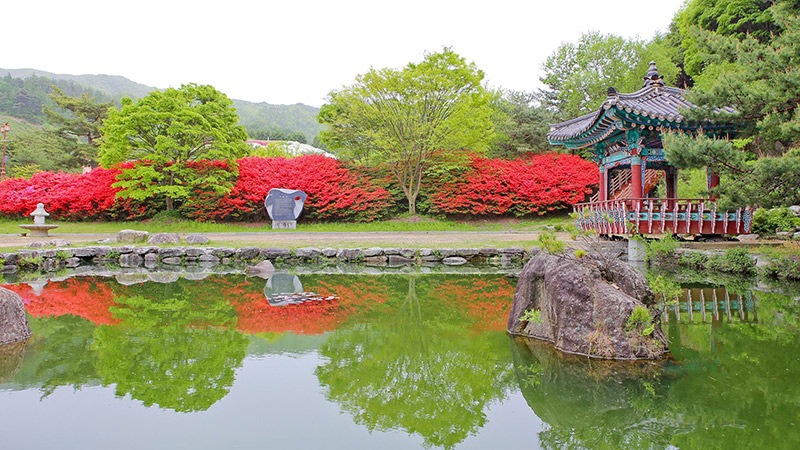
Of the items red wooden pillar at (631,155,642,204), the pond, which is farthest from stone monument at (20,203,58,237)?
red wooden pillar at (631,155,642,204)

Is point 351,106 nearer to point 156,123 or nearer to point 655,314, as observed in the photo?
point 156,123

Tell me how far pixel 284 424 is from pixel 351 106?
55.7 feet

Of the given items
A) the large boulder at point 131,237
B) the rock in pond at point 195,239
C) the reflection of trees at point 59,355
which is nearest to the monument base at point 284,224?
the rock in pond at point 195,239

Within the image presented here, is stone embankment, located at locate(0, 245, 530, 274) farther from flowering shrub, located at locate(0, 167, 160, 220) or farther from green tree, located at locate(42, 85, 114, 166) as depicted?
green tree, located at locate(42, 85, 114, 166)

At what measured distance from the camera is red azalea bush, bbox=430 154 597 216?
18.8m

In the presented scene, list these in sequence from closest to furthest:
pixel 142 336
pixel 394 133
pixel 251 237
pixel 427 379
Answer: pixel 427 379
pixel 142 336
pixel 251 237
pixel 394 133

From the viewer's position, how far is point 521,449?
2701mm

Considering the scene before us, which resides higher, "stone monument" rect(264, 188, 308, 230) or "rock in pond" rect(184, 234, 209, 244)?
"stone monument" rect(264, 188, 308, 230)

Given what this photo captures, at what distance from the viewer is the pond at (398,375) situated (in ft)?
9.33

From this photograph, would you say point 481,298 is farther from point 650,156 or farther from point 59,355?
point 650,156

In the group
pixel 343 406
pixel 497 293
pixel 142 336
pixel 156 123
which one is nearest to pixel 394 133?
pixel 156 123

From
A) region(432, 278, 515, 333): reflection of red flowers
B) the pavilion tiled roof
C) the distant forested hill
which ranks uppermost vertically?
the distant forested hill

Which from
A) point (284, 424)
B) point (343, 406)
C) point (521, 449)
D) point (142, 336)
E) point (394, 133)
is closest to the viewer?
point (521, 449)

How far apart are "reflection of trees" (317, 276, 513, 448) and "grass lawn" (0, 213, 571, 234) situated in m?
11.8
